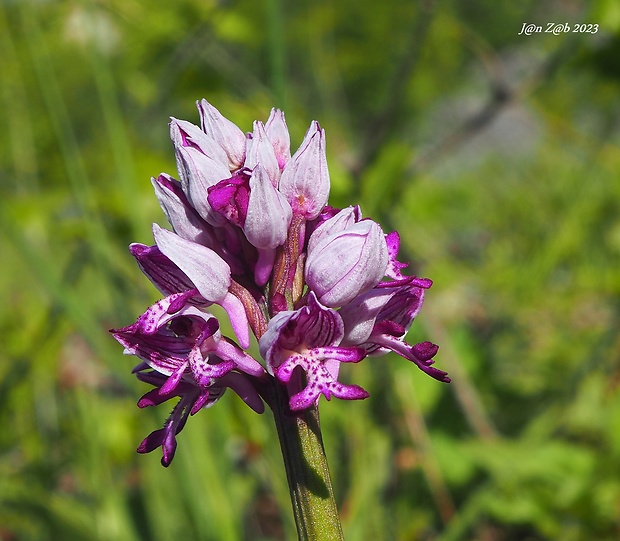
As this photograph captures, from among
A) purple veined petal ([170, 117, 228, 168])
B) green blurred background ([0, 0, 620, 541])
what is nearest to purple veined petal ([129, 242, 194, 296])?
purple veined petal ([170, 117, 228, 168])

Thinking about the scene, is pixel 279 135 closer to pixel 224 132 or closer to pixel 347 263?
Result: pixel 224 132

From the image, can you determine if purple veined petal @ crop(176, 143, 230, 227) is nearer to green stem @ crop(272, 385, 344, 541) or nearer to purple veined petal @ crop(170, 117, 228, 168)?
purple veined petal @ crop(170, 117, 228, 168)

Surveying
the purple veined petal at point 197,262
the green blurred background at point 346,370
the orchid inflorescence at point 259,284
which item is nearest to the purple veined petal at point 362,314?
the orchid inflorescence at point 259,284

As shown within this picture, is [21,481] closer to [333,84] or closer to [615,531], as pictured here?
[615,531]

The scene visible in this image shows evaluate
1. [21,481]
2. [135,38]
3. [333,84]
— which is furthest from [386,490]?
[333,84]

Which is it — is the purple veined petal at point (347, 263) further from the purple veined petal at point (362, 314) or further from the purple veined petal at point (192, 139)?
the purple veined petal at point (192, 139)

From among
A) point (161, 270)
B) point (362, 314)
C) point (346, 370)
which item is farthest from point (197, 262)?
point (346, 370)

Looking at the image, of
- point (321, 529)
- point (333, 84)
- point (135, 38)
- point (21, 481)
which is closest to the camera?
point (321, 529)
